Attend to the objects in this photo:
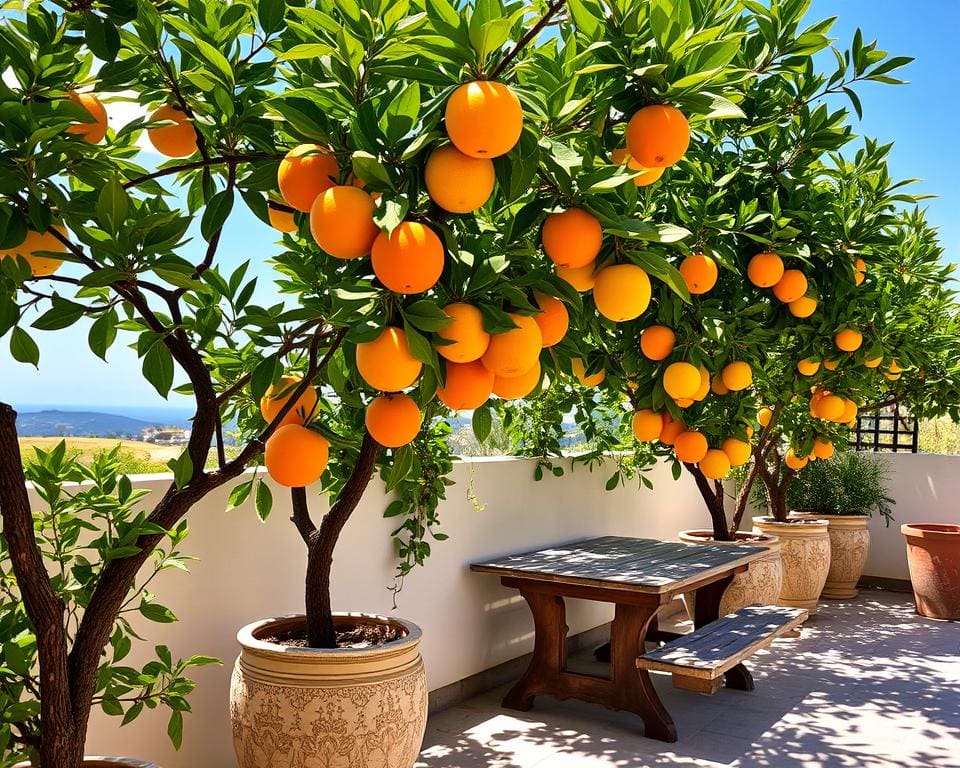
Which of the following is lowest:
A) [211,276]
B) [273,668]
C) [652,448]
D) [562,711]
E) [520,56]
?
[562,711]

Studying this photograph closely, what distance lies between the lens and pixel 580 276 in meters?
1.16

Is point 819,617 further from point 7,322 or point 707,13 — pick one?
point 7,322

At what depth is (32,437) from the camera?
2422 mm

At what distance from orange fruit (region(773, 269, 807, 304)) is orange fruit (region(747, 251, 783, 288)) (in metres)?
0.11

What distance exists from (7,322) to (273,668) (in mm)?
1440

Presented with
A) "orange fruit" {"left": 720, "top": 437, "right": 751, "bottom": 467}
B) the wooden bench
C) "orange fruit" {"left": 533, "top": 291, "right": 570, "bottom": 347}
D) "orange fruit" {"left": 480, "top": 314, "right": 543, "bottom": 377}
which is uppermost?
"orange fruit" {"left": 533, "top": 291, "right": 570, "bottom": 347}


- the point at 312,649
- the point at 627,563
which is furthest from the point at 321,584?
the point at 627,563

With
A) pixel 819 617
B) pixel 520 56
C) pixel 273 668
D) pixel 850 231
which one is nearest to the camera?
pixel 520 56

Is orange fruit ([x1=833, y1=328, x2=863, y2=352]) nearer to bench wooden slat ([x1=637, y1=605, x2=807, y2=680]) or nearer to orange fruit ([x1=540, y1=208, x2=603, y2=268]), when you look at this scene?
bench wooden slat ([x1=637, y1=605, x2=807, y2=680])

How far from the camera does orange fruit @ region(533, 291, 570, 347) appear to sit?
1.13 metres

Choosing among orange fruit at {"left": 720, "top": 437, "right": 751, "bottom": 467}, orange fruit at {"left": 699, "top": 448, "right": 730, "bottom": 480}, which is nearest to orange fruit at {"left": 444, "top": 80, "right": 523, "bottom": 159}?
orange fruit at {"left": 699, "top": 448, "right": 730, "bottom": 480}

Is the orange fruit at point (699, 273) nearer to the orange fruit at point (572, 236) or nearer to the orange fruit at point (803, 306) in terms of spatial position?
the orange fruit at point (803, 306)

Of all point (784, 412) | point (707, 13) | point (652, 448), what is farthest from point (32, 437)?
point (784, 412)

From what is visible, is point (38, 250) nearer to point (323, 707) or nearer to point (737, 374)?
point (323, 707)
